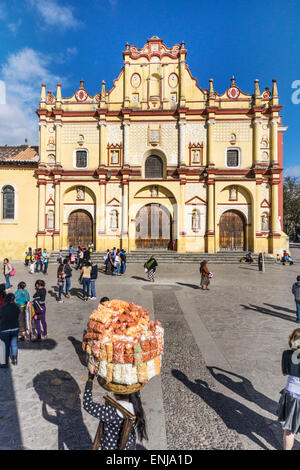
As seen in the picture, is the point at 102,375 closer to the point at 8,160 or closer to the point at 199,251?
the point at 199,251

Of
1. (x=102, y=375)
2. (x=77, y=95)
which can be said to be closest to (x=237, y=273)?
(x=102, y=375)

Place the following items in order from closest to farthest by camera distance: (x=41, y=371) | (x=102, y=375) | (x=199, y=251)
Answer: (x=102, y=375)
(x=41, y=371)
(x=199, y=251)

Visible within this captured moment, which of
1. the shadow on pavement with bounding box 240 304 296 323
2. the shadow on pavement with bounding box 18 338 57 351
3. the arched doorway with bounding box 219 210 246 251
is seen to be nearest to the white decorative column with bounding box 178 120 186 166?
the arched doorway with bounding box 219 210 246 251

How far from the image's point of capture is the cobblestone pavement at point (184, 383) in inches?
138

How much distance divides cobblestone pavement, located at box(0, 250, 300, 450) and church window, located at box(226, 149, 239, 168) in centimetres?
1768

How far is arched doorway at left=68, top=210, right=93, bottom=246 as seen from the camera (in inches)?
989

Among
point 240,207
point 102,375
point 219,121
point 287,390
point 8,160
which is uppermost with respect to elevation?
point 219,121

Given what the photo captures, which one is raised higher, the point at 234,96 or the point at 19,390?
the point at 234,96

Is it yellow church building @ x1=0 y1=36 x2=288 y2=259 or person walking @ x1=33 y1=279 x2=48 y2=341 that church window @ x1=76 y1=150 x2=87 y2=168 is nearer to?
A: yellow church building @ x1=0 y1=36 x2=288 y2=259

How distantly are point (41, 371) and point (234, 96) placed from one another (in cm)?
2651

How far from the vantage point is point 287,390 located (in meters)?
3.15

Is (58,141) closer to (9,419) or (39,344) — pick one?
(39,344)

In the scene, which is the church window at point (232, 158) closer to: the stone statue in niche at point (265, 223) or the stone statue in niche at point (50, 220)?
the stone statue in niche at point (265, 223)

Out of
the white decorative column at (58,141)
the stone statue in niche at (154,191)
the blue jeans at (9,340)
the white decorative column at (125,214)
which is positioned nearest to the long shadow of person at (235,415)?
the blue jeans at (9,340)
